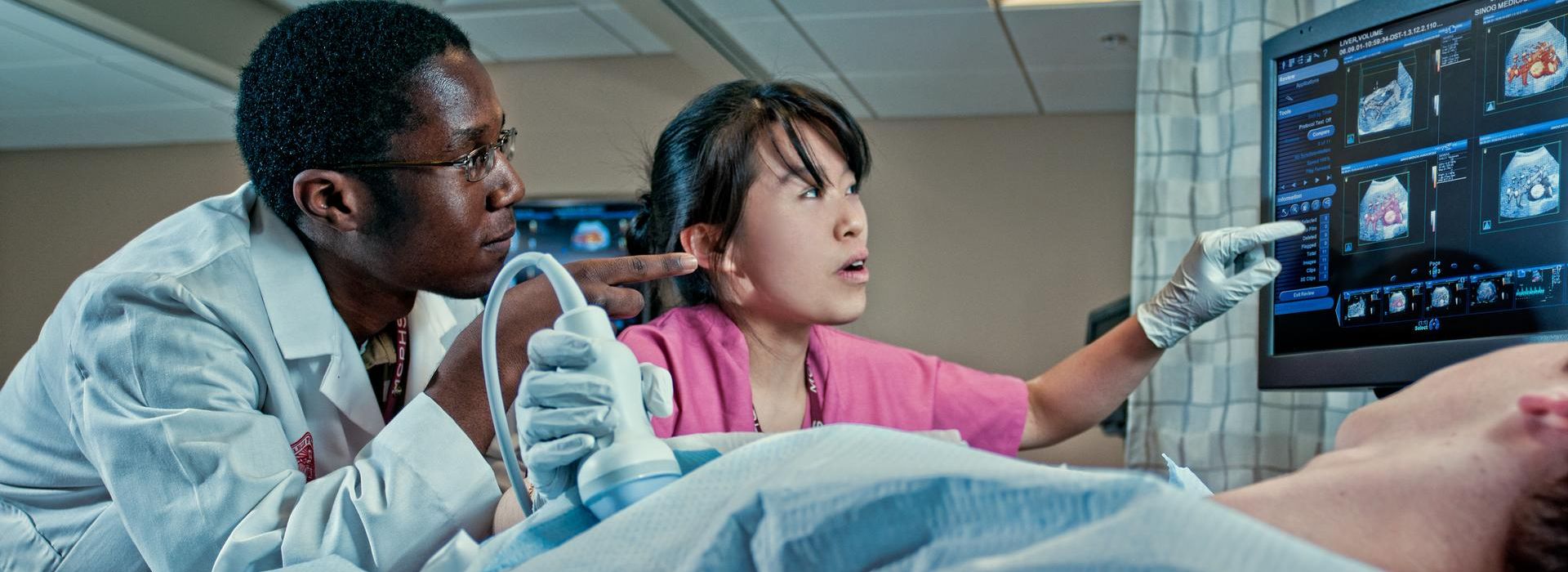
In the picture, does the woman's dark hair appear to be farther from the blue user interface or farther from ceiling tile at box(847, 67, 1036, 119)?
ceiling tile at box(847, 67, 1036, 119)

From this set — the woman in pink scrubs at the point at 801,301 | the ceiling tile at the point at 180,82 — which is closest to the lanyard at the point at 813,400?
the woman in pink scrubs at the point at 801,301

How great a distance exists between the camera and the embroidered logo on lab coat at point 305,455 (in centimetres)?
119

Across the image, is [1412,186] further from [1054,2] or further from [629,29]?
[629,29]

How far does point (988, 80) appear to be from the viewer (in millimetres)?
5086

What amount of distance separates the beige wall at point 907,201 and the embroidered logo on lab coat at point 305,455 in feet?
13.3

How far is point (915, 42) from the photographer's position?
459 cm

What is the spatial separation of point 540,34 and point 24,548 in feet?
12.7

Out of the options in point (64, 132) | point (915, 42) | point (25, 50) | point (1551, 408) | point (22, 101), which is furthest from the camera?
point (64, 132)

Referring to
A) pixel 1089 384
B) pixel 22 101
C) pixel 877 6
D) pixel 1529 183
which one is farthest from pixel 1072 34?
pixel 22 101

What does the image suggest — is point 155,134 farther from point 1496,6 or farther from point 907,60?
point 1496,6

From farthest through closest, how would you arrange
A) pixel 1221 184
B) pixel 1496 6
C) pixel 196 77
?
pixel 196 77
pixel 1221 184
pixel 1496 6

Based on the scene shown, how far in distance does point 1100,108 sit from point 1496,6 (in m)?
4.52

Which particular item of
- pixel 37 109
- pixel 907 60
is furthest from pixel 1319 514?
pixel 37 109

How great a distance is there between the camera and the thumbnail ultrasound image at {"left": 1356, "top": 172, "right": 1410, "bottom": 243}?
1.10 m
